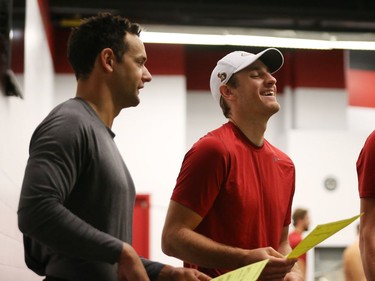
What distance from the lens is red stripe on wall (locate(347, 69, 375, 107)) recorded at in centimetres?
966

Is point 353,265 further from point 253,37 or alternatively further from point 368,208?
point 253,37

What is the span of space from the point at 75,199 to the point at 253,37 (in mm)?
6469

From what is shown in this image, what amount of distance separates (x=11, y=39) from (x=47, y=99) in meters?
3.74

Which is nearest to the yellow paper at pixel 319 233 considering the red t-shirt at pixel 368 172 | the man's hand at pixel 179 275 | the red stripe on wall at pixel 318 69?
the man's hand at pixel 179 275

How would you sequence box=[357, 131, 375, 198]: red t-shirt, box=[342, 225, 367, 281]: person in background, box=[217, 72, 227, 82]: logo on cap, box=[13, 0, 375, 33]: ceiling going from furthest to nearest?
box=[13, 0, 375, 33]: ceiling, box=[342, 225, 367, 281]: person in background, box=[217, 72, 227, 82]: logo on cap, box=[357, 131, 375, 198]: red t-shirt

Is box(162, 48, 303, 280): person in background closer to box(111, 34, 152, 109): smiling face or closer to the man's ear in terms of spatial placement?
box(111, 34, 152, 109): smiling face

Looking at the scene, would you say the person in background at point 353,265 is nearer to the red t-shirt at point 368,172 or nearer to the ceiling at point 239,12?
the red t-shirt at point 368,172

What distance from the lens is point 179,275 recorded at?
2.03 meters

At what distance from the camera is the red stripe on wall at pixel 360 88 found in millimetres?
9656

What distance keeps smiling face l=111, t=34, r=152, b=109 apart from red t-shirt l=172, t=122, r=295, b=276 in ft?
1.56

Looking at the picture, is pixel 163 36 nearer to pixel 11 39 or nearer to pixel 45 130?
pixel 11 39

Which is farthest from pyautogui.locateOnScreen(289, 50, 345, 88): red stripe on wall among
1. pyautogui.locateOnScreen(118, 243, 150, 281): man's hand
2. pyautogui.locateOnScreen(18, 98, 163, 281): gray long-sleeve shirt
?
pyautogui.locateOnScreen(118, 243, 150, 281): man's hand

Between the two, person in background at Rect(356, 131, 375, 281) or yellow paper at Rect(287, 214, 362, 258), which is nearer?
yellow paper at Rect(287, 214, 362, 258)

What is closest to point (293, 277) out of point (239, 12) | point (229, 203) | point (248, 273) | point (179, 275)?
point (229, 203)
